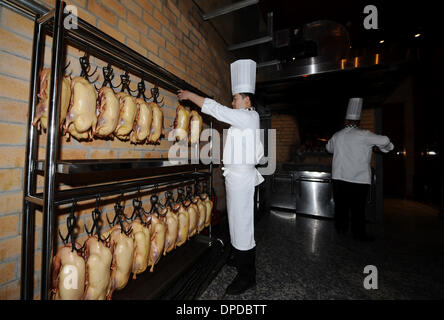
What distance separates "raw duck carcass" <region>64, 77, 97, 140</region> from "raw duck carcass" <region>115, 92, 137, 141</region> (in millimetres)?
152

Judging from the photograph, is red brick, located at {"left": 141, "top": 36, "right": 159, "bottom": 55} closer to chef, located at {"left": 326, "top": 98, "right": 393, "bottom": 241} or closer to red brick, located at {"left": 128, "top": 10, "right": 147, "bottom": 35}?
red brick, located at {"left": 128, "top": 10, "right": 147, "bottom": 35}

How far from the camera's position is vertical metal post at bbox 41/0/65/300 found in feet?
2.12

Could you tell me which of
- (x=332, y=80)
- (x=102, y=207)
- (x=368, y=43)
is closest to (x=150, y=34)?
(x=102, y=207)

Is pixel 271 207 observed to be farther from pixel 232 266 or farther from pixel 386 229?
pixel 232 266

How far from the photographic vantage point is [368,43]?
12.6ft

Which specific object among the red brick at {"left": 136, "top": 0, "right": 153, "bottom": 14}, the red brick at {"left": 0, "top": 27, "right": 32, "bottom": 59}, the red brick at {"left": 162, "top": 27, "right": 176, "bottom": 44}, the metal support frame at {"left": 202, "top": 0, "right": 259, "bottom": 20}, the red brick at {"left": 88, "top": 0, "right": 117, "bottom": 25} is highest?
the metal support frame at {"left": 202, "top": 0, "right": 259, "bottom": 20}

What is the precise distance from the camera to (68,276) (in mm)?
750

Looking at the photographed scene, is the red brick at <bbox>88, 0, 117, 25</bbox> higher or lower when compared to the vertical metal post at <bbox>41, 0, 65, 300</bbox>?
higher

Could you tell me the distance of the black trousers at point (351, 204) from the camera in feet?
7.89

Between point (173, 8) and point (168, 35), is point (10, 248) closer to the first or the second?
point (168, 35)

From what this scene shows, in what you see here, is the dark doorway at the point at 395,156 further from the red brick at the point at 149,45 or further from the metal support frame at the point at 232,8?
the red brick at the point at 149,45

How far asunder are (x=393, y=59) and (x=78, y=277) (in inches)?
133

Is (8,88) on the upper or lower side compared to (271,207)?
upper

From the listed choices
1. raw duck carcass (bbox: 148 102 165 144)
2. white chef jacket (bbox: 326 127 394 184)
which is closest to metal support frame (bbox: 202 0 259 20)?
raw duck carcass (bbox: 148 102 165 144)
